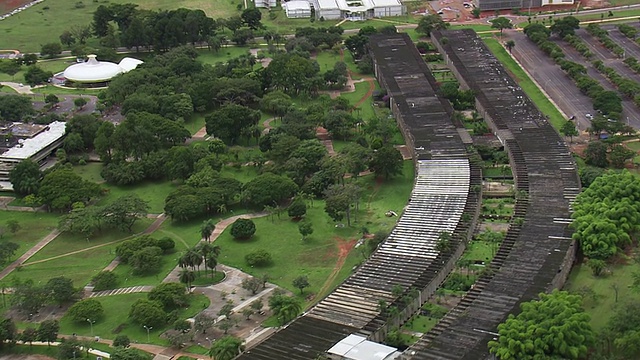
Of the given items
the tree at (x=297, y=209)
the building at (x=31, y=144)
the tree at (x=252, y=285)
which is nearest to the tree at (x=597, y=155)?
the tree at (x=297, y=209)

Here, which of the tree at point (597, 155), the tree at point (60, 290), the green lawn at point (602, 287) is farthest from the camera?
the tree at point (597, 155)

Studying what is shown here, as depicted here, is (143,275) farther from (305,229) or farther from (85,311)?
(305,229)

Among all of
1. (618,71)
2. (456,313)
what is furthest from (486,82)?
(456,313)

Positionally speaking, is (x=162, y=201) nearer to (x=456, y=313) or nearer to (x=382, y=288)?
(x=382, y=288)

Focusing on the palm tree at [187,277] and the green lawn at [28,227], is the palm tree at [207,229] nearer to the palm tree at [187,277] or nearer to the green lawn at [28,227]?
the palm tree at [187,277]

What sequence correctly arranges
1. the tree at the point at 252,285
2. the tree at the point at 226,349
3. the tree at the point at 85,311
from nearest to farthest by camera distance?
the tree at the point at 226,349, the tree at the point at 85,311, the tree at the point at 252,285
